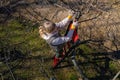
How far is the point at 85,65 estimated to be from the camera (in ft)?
15.5

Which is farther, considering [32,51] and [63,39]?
[32,51]

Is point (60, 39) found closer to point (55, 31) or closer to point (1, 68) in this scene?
point (55, 31)

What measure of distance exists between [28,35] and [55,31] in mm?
1152

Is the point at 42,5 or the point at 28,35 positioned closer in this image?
the point at 28,35

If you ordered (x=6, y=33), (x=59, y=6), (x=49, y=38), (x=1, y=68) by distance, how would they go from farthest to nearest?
(x=59, y=6) < (x=6, y=33) < (x=1, y=68) < (x=49, y=38)

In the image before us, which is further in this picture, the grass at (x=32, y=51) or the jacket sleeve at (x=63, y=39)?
the grass at (x=32, y=51)

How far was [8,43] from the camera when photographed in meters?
5.07

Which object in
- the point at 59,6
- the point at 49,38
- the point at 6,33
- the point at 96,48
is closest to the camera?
the point at 49,38

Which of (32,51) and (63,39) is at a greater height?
(63,39)

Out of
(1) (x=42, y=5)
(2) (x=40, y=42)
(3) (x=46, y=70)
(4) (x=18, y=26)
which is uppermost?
(1) (x=42, y=5)

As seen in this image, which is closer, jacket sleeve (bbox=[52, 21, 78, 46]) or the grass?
jacket sleeve (bbox=[52, 21, 78, 46])

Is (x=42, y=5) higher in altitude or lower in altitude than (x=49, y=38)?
higher

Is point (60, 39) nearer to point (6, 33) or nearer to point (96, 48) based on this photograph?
point (96, 48)

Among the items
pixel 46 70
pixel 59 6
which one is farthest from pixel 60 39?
pixel 59 6
